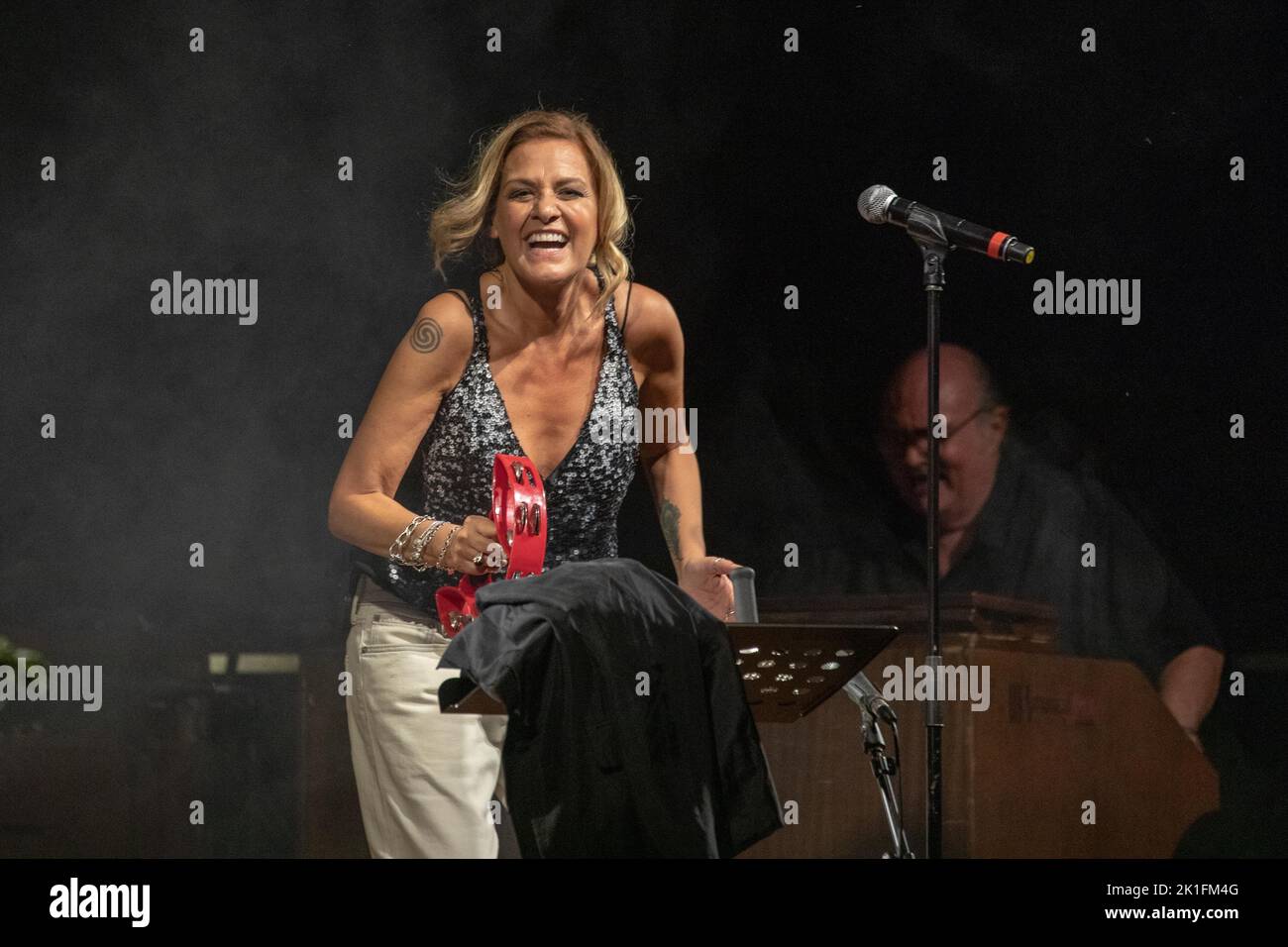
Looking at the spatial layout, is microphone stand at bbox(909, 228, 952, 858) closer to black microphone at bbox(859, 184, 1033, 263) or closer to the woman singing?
black microphone at bbox(859, 184, 1033, 263)

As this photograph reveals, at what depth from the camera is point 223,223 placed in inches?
148

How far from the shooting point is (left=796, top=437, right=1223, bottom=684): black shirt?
384 cm

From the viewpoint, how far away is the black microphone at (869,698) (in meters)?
2.65

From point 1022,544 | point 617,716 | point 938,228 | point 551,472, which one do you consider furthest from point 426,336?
point 1022,544

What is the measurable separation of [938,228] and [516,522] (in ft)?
3.25

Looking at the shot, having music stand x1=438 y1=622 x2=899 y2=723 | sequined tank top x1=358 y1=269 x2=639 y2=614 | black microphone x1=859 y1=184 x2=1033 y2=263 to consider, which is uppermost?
black microphone x1=859 y1=184 x2=1033 y2=263

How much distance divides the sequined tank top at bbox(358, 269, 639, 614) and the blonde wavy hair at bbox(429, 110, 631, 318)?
12.8 inches

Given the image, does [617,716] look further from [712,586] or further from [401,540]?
[401,540]

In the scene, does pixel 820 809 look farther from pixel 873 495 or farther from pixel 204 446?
pixel 204 446

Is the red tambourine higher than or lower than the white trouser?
higher

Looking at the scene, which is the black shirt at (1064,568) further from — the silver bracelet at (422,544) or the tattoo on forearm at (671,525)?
the silver bracelet at (422,544)

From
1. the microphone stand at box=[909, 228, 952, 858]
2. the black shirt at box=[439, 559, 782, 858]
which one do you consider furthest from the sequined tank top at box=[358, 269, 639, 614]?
the black shirt at box=[439, 559, 782, 858]

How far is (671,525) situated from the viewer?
138 inches
